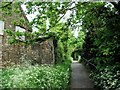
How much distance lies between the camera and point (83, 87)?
16.7ft

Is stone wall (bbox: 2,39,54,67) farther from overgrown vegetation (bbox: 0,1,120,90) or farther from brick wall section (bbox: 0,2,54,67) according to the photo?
overgrown vegetation (bbox: 0,1,120,90)

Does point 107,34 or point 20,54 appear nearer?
point 107,34

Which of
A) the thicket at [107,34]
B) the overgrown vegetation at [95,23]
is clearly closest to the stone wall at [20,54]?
the overgrown vegetation at [95,23]

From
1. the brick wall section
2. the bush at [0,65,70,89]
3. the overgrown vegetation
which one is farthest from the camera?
the brick wall section

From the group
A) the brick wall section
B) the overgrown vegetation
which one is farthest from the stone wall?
the overgrown vegetation

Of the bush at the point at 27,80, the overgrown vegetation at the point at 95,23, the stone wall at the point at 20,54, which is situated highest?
the overgrown vegetation at the point at 95,23

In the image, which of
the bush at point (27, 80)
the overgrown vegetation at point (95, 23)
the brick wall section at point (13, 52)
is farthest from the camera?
the brick wall section at point (13, 52)

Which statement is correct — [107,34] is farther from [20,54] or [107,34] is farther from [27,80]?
[20,54]

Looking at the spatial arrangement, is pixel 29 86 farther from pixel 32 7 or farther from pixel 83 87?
pixel 83 87

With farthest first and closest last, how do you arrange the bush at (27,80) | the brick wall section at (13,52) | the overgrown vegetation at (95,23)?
the brick wall section at (13,52) < the overgrown vegetation at (95,23) < the bush at (27,80)

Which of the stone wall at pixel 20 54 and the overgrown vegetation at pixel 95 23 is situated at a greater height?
the overgrown vegetation at pixel 95 23

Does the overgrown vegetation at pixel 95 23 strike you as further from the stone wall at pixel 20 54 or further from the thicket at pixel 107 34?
the stone wall at pixel 20 54

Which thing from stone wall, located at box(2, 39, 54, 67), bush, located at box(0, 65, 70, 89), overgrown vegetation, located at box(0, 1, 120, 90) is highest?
overgrown vegetation, located at box(0, 1, 120, 90)

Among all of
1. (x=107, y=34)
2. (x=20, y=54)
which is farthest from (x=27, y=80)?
(x=20, y=54)
